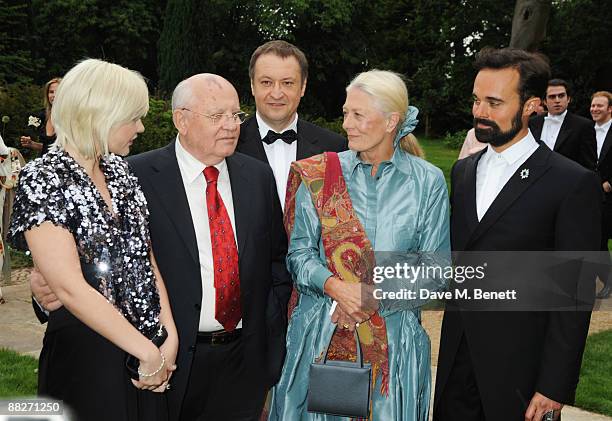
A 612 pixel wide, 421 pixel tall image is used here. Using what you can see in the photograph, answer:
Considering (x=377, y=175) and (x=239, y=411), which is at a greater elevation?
(x=377, y=175)

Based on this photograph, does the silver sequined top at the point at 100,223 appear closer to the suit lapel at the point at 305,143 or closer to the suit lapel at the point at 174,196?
the suit lapel at the point at 174,196

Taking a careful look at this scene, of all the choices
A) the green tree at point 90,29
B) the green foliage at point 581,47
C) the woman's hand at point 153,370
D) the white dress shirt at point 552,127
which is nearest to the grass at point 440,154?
the green foliage at point 581,47

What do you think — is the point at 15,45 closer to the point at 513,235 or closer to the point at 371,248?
the point at 371,248

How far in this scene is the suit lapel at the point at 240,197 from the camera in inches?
148

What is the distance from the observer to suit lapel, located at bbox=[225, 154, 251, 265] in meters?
3.75

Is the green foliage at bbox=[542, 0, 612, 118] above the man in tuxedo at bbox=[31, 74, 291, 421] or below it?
above

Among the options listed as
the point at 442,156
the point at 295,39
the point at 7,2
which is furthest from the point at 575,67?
the point at 7,2

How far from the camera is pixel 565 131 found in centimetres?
1025

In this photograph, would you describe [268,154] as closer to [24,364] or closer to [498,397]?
[498,397]

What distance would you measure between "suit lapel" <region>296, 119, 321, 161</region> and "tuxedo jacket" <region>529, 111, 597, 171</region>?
5.77 metres

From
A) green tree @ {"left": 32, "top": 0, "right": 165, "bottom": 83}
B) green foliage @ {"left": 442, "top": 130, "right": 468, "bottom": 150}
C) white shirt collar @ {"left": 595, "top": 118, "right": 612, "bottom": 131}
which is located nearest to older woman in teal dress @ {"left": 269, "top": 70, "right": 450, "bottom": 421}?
white shirt collar @ {"left": 595, "top": 118, "right": 612, "bottom": 131}

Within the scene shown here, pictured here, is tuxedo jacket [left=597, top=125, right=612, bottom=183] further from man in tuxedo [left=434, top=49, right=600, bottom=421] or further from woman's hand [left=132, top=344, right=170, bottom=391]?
woman's hand [left=132, top=344, right=170, bottom=391]

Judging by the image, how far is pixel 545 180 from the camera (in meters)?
3.52

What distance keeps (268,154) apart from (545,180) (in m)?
2.20
